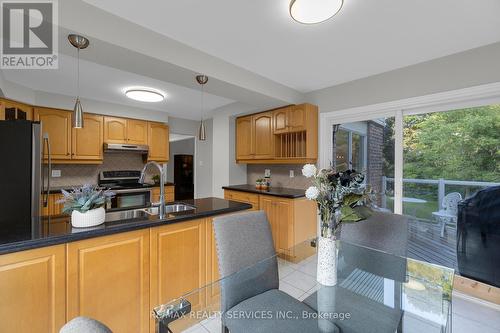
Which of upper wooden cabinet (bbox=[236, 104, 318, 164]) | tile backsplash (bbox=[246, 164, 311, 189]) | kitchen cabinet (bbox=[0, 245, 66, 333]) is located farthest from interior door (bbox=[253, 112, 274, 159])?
kitchen cabinet (bbox=[0, 245, 66, 333])

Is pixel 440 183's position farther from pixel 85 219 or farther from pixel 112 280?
pixel 85 219

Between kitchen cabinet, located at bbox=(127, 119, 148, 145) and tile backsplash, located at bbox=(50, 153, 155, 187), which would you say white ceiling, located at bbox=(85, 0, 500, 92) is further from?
tile backsplash, located at bbox=(50, 153, 155, 187)

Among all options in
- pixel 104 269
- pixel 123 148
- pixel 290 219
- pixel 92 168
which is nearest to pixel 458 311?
pixel 290 219

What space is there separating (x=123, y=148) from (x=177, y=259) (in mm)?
3020

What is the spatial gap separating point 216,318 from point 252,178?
3239mm

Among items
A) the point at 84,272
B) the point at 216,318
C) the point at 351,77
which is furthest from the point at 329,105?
the point at 84,272

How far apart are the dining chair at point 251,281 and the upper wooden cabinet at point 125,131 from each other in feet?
11.9

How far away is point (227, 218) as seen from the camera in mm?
1454

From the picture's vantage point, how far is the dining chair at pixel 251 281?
1.16 metres

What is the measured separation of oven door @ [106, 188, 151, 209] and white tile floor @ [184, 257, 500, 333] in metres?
2.60

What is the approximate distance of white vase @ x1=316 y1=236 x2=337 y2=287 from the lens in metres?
1.23

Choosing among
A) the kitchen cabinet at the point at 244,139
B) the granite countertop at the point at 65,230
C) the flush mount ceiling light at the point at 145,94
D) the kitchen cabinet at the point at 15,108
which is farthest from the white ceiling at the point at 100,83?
the granite countertop at the point at 65,230

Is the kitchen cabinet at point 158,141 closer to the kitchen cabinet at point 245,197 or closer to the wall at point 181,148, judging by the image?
the kitchen cabinet at point 245,197

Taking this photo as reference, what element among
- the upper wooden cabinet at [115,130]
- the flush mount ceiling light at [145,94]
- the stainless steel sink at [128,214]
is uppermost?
the flush mount ceiling light at [145,94]
